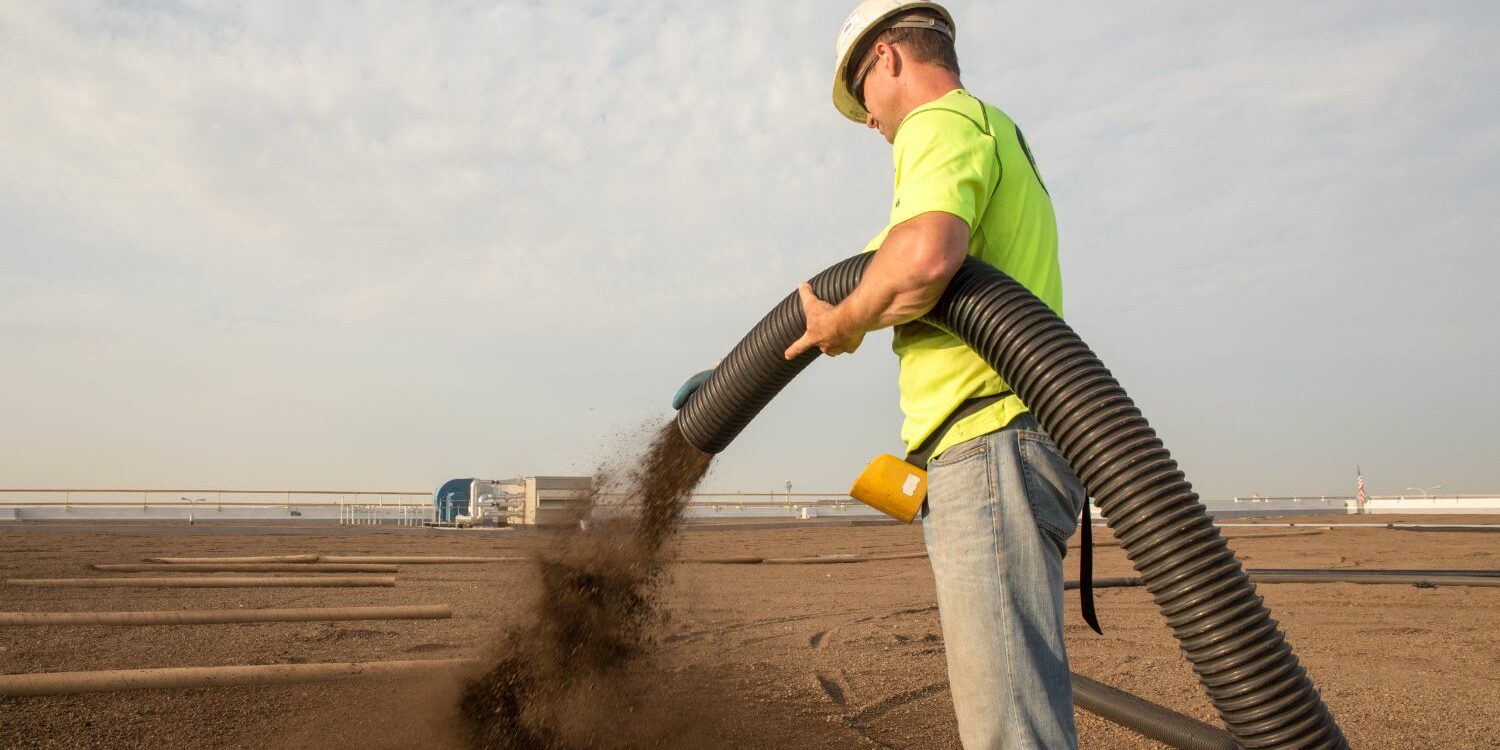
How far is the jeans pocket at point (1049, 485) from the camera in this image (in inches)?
81.5

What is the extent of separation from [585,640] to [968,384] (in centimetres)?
245

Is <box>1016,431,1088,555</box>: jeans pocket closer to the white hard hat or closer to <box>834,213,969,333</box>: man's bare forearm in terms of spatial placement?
<box>834,213,969,333</box>: man's bare forearm

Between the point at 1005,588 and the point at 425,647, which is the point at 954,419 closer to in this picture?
the point at 1005,588

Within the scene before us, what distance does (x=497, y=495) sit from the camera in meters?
28.8

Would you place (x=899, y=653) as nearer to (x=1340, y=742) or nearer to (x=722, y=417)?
(x=722, y=417)

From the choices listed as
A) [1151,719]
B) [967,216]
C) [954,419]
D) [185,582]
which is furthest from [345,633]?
[967,216]

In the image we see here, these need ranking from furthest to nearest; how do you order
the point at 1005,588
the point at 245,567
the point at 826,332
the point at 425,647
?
1. the point at 245,567
2. the point at 425,647
3. the point at 826,332
4. the point at 1005,588

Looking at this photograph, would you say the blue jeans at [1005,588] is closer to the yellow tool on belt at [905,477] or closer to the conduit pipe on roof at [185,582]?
the yellow tool on belt at [905,477]

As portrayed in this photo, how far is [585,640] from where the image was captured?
13.2 ft

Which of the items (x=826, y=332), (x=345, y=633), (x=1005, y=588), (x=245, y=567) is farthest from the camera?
(x=245, y=567)

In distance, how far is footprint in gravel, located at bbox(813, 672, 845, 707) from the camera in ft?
15.8

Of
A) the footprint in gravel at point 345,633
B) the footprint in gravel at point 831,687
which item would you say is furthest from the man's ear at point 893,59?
the footprint in gravel at point 345,633

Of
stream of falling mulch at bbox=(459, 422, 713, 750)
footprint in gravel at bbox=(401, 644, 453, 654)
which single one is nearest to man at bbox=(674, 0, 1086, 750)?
stream of falling mulch at bbox=(459, 422, 713, 750)

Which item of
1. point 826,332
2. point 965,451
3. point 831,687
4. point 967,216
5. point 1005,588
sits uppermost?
point 967,216
